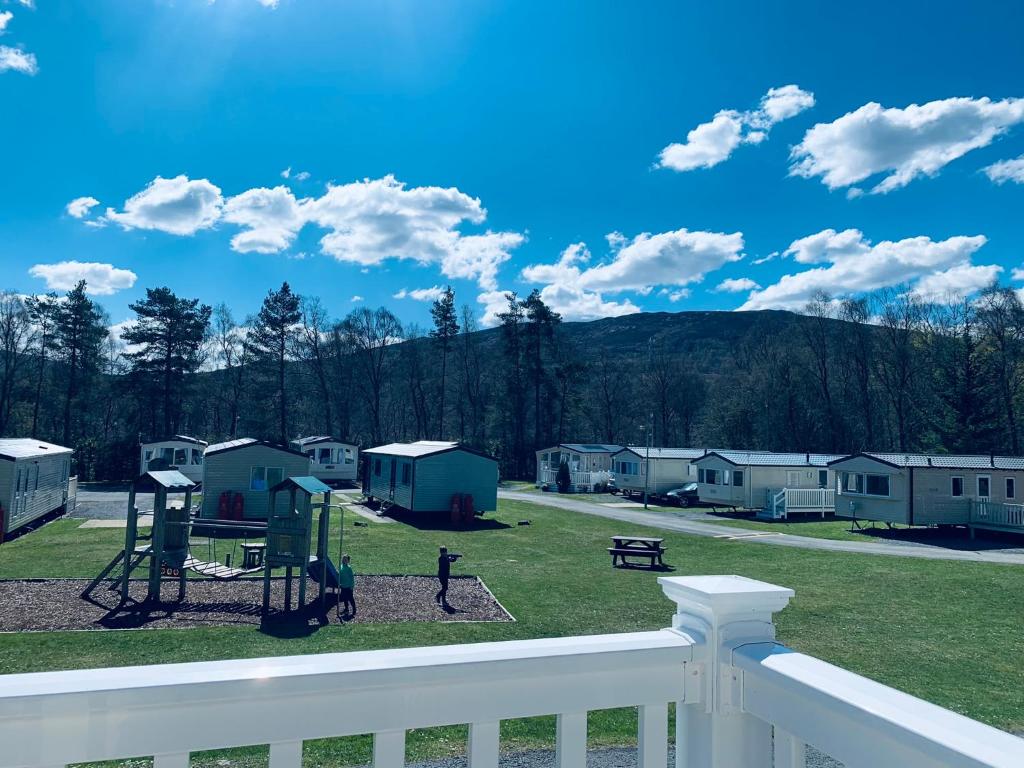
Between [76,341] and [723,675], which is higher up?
[76,341]

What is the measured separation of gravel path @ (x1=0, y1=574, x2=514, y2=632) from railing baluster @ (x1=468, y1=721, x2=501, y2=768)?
11.0m

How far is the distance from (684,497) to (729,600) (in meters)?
37.0

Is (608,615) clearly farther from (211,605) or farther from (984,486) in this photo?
(984,486)

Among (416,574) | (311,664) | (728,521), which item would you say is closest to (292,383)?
(728,521)

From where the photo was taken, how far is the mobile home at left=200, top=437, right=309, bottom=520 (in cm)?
2497

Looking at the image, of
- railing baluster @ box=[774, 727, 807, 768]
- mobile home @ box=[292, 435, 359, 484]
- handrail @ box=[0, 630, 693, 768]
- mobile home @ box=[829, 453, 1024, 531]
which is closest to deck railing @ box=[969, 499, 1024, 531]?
mobile home @ box=[829, 453, 1024, 531]

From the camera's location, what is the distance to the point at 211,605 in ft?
43.4

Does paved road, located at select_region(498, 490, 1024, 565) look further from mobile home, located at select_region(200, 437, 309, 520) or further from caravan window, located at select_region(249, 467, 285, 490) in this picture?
mobile home, located at select_region(200, 437, 309, 520)

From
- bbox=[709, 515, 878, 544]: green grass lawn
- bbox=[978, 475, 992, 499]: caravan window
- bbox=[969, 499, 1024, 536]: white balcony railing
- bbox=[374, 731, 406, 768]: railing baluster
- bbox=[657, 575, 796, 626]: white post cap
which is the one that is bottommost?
bbox=[709, 515, 878, 544]: green grass lawn

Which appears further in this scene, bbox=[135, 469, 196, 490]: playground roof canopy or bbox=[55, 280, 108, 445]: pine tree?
bbox=[55, 280, 108, 445]: pine tree

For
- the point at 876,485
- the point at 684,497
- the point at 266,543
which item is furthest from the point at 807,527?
the point at 266,543

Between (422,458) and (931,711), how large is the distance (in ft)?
86.7

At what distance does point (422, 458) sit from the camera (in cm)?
2728

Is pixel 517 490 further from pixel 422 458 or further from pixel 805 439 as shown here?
pixel 805 439
